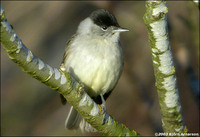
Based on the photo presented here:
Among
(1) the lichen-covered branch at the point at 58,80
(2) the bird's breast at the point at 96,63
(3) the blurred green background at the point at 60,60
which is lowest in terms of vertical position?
(3) the blurred green background at the point at 60,60

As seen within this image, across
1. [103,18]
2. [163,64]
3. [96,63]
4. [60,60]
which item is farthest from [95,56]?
[60,60]

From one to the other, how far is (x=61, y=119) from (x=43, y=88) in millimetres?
541

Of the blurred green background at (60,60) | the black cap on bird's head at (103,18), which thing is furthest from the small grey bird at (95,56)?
the blurred green background at (60,60)

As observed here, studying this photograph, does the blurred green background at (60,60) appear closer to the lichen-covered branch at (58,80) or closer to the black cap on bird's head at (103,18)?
the black cap on bird's head at (103,18)

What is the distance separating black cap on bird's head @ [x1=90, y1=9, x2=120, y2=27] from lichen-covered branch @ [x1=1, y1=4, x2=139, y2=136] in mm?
1145

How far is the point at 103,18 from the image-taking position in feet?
12.5

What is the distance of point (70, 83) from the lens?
260cm

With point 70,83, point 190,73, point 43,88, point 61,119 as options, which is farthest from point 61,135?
point 70,83

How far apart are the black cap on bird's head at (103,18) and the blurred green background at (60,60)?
0.53 metres

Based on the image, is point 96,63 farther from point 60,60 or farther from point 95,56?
point 60,60

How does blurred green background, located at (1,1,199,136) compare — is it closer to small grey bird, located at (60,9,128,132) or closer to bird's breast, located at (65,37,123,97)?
small grey bird, located at (60,9,128,132)

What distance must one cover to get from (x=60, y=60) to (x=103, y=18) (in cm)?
118

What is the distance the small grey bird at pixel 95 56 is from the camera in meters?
3.50

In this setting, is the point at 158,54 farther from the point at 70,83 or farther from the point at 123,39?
the point at 123,39
